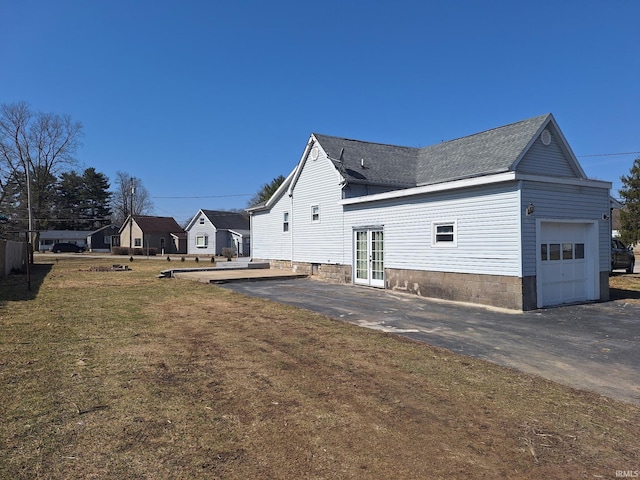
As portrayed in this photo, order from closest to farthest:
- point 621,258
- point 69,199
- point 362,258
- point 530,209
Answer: point 530,209 → point 362,258 → point 621,258 → point 69,199

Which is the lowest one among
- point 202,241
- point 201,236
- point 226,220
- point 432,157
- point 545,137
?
point 202,241

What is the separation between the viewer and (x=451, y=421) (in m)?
4.07

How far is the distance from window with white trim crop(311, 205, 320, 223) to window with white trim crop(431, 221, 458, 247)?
24.0 feet

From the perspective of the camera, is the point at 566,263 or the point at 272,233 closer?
the point at 566,263

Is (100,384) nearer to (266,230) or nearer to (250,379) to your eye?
(250,379)

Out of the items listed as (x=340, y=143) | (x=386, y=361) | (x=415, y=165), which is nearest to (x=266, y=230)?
(x=340, y=143)

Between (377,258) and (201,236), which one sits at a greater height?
(201,236)

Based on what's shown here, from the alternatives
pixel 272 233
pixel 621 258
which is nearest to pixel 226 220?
pixel 272 233

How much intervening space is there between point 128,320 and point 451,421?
23.8ft

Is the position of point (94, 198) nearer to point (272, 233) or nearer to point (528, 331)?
point (272, 233)

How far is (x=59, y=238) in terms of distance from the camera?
230 feet

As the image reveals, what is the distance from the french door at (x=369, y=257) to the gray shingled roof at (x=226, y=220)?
32.4 m

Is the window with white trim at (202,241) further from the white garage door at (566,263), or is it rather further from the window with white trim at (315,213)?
the white garage door at (566,263)

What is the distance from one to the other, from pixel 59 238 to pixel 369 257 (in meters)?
70.4
